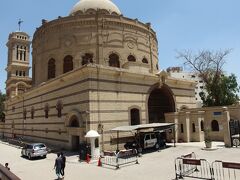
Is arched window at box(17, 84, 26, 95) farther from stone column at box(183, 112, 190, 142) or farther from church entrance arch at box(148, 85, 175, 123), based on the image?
stone column at box(183, 112, 190, 142)

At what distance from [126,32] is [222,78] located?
66.2 feet

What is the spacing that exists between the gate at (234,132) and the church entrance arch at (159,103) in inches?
306

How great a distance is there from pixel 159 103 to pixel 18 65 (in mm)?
29766

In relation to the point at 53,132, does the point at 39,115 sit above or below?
above

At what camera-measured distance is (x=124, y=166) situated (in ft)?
49.1

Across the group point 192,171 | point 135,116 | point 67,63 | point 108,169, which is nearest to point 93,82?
point 135,116

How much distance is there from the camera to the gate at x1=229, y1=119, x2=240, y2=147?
813 inches

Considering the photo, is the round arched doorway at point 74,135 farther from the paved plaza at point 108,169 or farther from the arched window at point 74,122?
the paved plaza at point 108,169

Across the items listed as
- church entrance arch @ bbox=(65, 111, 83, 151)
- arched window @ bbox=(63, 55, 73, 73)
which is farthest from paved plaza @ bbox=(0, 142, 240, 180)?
arched window @ bbox=(63, 55, 73, 73)

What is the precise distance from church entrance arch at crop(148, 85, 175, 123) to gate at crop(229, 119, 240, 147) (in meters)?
7.76

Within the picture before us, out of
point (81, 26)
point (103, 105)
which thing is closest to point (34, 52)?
point (81, 26)

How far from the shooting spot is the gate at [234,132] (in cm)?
2066

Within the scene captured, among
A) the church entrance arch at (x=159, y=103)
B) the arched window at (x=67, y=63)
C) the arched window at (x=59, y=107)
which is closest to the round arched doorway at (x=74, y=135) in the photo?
the arched window at (x=59, y=107)

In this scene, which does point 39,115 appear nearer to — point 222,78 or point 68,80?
point 68,80
